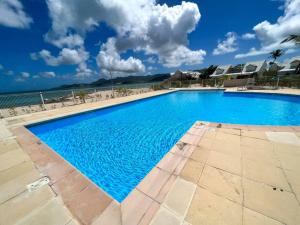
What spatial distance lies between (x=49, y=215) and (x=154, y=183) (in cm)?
125

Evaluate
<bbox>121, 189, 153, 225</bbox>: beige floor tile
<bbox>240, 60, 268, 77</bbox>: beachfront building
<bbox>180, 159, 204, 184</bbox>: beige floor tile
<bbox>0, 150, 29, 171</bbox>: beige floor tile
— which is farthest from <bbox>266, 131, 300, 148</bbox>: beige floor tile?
<bbox>240, 60, 268, 77</bbox>: beachfront building

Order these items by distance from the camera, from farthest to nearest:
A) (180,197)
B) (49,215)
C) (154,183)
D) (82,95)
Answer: (82,95), (154,183), (180,197), (49,215)

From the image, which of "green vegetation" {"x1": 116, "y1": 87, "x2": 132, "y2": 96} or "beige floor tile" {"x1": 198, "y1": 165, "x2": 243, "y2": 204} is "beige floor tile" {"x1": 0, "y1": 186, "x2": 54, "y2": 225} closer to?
"beige floor tile" {"x1": 198, "y1": 165, "x2": 243, "y2": 204}

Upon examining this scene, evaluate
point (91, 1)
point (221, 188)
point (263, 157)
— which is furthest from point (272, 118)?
point (91, 1)

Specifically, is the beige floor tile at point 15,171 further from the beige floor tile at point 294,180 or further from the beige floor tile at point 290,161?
the beige floor tile at point 290,161

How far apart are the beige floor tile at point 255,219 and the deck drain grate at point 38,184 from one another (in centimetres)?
257

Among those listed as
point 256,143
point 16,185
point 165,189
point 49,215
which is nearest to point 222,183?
point 165,189

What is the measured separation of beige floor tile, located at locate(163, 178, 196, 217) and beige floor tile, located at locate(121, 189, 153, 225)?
233mm

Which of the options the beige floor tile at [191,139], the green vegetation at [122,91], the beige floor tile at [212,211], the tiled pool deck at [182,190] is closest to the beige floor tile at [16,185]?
the tiled pool deck at [182,190]

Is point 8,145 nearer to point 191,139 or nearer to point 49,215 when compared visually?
point 49,215

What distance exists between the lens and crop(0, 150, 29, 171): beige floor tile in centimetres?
246

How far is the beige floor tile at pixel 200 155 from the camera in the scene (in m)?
2.31

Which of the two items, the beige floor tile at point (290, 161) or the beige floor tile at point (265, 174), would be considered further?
the beige floor tile at point (290, 161)

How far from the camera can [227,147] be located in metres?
2.64
